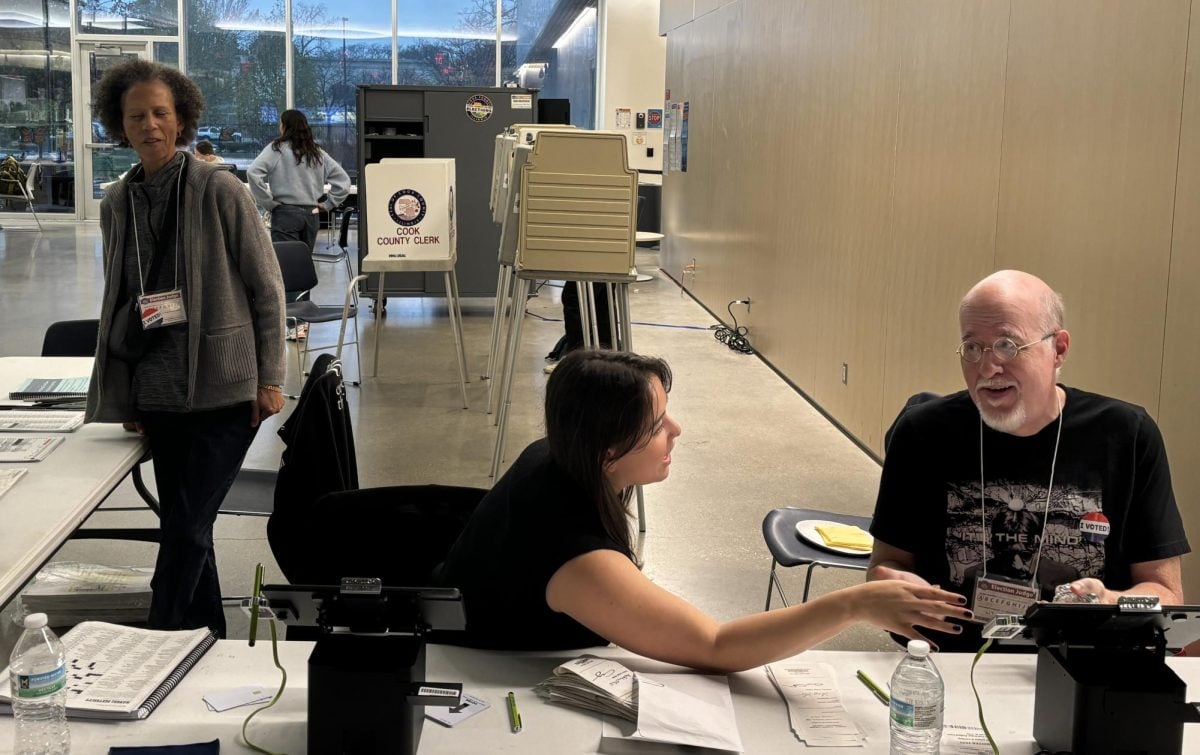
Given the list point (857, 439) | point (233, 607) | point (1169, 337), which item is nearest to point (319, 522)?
point (233, 607)

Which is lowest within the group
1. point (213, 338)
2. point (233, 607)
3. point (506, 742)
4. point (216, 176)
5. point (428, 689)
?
point (233, 607)

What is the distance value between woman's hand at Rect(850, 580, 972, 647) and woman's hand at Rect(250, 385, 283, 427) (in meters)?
1.90

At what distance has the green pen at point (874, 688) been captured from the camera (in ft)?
6.12

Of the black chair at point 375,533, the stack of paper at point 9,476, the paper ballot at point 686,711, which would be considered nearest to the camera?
the paper ballot at point 686,711

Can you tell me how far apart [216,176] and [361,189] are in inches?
238

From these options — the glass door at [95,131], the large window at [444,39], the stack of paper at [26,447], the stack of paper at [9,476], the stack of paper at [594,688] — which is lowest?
the stack of paper at [594,688]

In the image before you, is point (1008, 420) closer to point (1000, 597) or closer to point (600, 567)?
point (1000, 597)

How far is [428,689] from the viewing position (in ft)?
5.10

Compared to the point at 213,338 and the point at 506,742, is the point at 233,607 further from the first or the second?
the point at 506,742

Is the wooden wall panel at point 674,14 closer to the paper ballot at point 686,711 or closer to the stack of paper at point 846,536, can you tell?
the stack of paper at point 846,536

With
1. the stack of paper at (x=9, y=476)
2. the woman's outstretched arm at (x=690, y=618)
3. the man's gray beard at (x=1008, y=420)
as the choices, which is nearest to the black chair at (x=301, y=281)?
the stack of paper at (x=9, y=476)

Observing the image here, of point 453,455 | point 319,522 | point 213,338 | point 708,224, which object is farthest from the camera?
point 708,224

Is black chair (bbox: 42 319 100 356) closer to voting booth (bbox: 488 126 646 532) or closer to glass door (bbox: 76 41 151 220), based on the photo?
voting booth (bbox: 488 126 646 532)

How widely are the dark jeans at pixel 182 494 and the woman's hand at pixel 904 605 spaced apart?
6.35 ft
